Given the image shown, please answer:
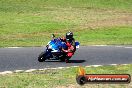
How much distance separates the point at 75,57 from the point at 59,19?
25754 millimetres

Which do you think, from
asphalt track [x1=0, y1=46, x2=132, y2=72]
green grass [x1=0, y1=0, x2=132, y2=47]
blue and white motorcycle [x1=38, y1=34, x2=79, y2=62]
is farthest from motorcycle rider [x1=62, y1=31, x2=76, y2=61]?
green grass [x1=0, y1=0, x2=132, y2=47]

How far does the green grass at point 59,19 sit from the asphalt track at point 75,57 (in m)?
3.24

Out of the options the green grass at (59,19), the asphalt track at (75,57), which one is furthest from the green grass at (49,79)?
the green grass at (59,19)

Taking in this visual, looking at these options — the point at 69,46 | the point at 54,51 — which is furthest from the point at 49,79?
the point at 69,46

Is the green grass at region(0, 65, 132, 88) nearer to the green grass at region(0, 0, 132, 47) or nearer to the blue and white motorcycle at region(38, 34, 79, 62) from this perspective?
the blue and white motorcycle at region(38, 34, 79, 62)

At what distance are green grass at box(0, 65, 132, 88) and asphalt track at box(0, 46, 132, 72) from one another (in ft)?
6.04

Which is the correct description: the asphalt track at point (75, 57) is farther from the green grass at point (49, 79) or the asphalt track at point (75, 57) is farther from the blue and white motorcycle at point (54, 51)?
the green grass at point (49, 79)

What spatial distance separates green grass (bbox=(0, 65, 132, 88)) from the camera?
15.4m

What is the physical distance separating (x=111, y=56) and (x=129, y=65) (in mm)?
3520

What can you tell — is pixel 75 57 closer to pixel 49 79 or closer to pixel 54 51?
pixel 54 51

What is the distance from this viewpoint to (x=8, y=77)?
55.6 feet

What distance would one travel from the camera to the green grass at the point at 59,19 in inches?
1372

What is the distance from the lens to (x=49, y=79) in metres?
16.5

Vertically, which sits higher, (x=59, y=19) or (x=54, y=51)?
(x=54, y=51)
